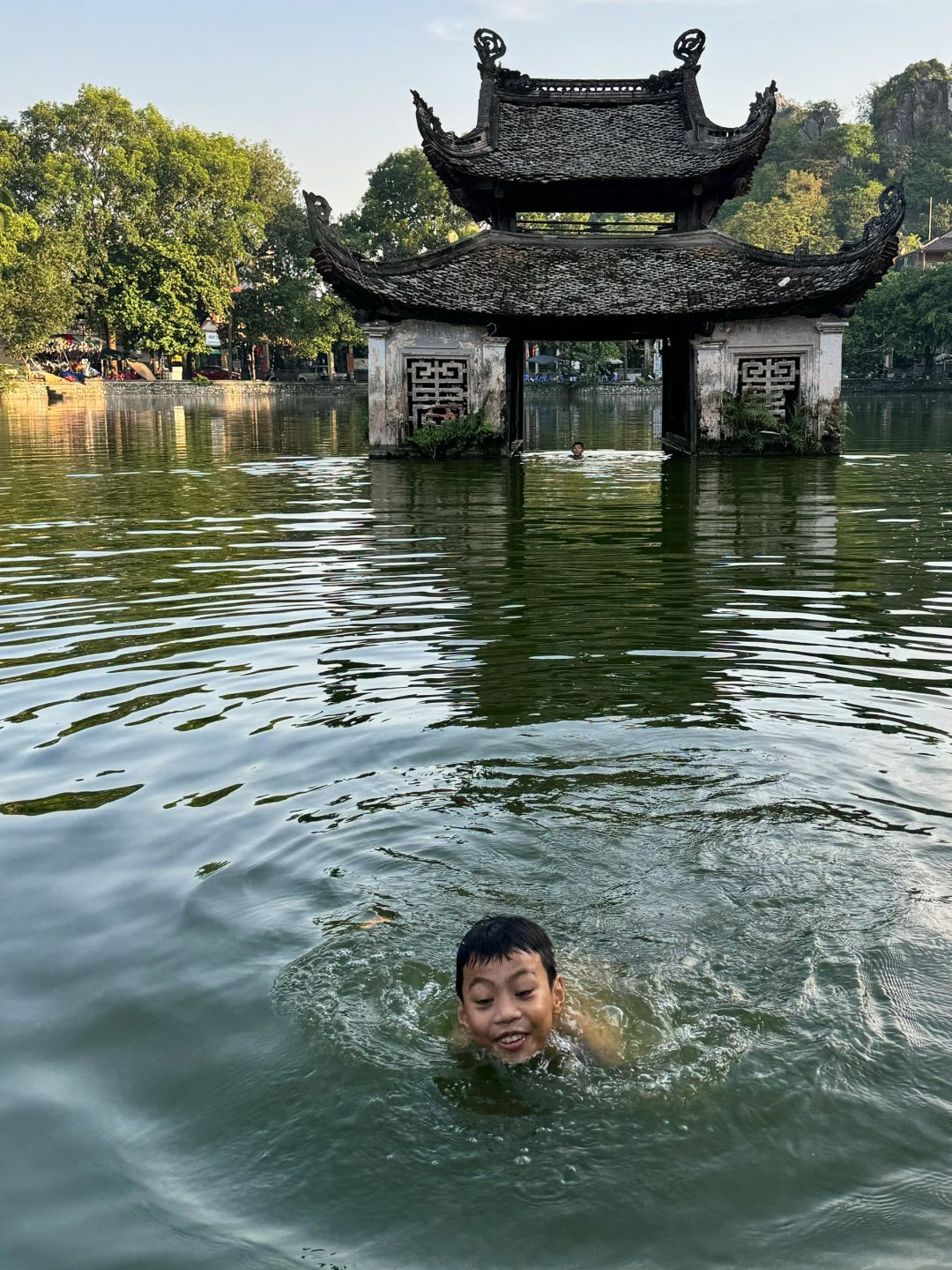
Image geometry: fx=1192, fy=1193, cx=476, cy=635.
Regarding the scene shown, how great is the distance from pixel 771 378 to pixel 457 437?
6.28 meters

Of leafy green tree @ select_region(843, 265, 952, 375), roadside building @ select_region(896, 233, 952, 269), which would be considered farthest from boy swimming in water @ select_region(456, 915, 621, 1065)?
roadside building @ select_region(896, 233, 952, 269)

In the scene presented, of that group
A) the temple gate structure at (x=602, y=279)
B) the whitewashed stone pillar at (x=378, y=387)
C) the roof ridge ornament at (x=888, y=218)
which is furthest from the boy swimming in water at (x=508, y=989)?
the roof ridge ornament at (x=888, y=218)

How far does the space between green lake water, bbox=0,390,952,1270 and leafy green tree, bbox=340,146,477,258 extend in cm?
5998

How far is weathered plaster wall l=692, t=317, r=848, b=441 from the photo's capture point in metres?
23.0

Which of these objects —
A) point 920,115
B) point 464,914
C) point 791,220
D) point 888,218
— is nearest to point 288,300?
point 791,220

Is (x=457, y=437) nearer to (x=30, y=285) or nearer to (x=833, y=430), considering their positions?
(x=833, y=430)

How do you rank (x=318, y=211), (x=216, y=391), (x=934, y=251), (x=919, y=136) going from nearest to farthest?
(x=318, y=211)
(x=216, y=391)
(x=934, y=251)
(x=919, y=136)

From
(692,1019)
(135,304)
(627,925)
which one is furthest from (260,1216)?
(135,304)

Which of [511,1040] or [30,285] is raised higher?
[30,285]

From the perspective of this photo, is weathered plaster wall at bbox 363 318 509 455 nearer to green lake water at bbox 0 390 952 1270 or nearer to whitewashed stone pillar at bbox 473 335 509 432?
whitewashed stone pillar at bbox 473 335 509 432

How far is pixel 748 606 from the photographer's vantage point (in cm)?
917

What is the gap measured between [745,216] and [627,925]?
74.1m

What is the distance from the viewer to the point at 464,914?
14.1 ft

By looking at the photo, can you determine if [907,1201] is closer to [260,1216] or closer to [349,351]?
[260,1216]
